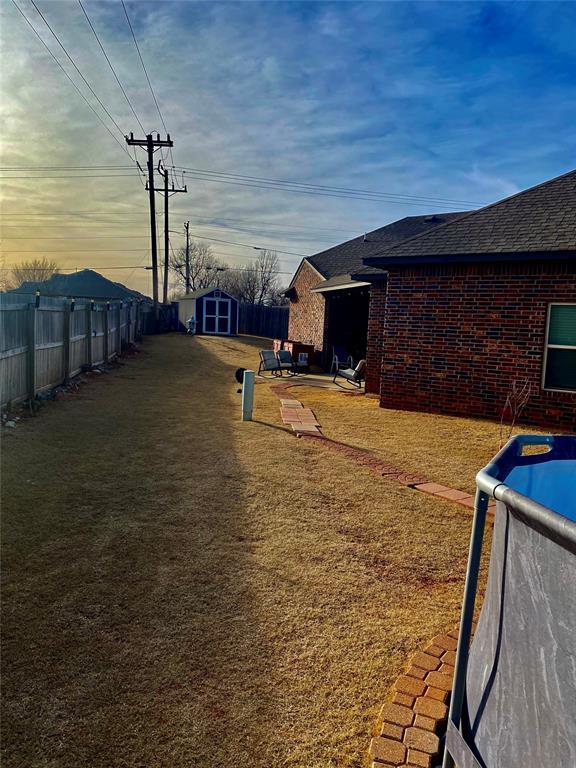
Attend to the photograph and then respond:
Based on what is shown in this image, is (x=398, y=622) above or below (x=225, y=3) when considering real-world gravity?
below

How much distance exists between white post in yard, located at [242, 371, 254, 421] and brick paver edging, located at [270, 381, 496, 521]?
2.07 feet

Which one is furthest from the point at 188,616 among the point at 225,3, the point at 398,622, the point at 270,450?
the point at 225,3

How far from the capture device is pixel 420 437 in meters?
7.93

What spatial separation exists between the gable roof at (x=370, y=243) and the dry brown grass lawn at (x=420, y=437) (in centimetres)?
962

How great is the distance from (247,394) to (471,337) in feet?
13.7

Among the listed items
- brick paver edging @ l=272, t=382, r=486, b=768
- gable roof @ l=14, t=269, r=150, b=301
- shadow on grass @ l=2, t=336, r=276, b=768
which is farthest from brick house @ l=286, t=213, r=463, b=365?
gable roof @ l=14, t=269, r=150, b=301

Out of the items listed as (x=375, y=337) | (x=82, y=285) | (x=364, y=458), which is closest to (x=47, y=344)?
(x=364, y=458)

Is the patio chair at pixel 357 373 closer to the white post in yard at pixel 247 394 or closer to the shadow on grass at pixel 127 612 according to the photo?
the white post in yard at pixel 247 394

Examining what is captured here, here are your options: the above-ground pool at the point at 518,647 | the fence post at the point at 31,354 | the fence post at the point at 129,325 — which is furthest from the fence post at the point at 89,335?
the above-ground pool at the point at 518,647

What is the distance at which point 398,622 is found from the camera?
309 cm

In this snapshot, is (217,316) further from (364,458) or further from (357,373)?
(364,458)

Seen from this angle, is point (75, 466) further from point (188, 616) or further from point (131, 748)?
point (131, 748)

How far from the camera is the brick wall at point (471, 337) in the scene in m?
8.71

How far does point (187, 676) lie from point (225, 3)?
818 centimetres
